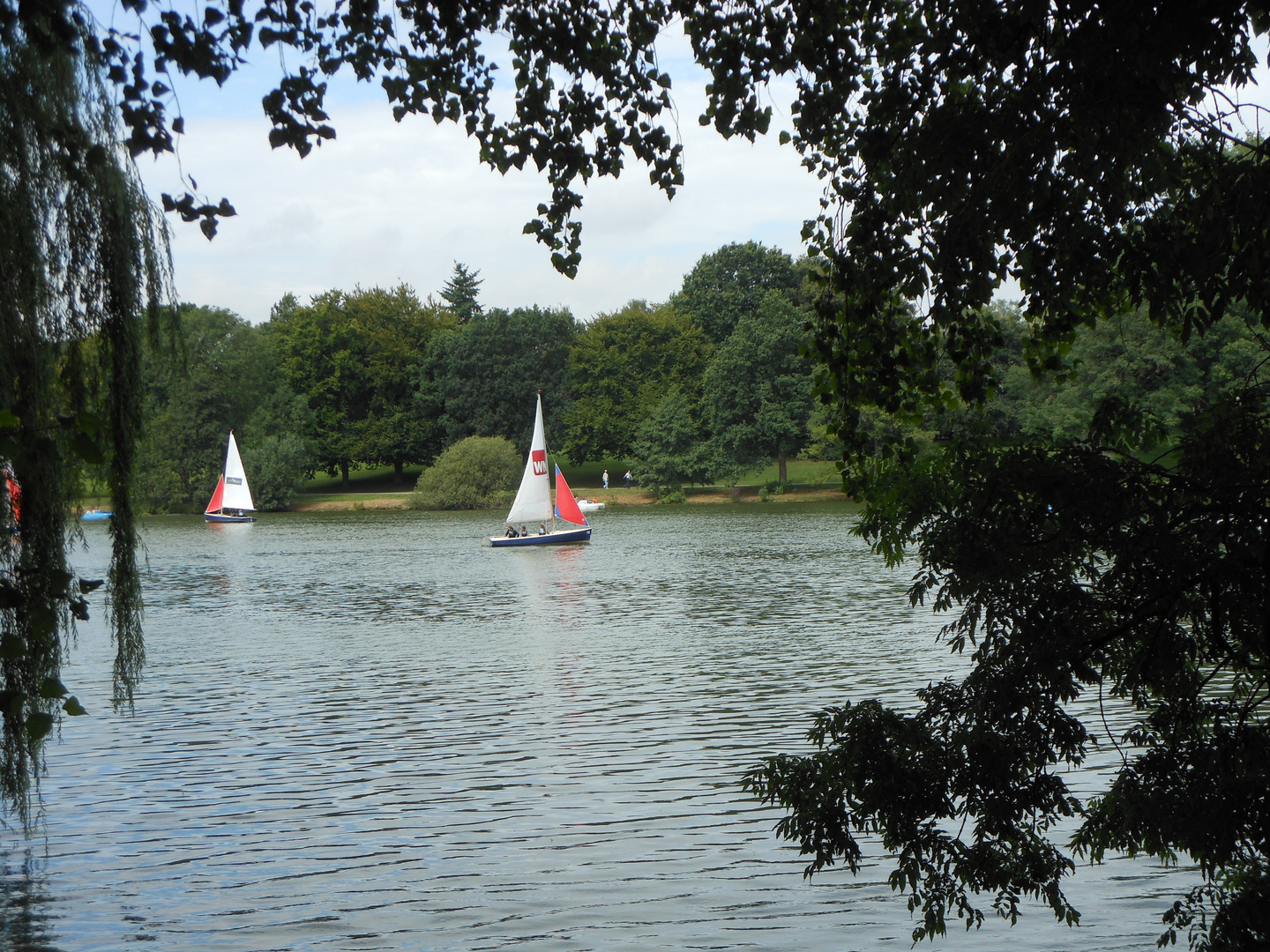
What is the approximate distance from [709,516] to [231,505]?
25.2 metres

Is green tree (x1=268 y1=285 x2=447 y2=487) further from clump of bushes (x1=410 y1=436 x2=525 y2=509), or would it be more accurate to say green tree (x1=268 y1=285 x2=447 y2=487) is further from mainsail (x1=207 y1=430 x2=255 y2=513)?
mainsail (x1=207 y1=430 x2=255 y2=513)

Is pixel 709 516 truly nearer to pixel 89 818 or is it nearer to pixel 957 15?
pixel 89 818

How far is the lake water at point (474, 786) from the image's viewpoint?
817cm

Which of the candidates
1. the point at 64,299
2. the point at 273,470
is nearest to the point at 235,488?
the point at 273,470

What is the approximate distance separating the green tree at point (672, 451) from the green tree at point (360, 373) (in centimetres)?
1874

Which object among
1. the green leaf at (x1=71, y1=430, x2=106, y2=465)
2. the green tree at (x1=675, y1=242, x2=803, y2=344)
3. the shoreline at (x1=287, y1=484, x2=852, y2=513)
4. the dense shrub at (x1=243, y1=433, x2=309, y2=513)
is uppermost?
the green tree at (x1=675, y1=242, x2=803, y2=344)

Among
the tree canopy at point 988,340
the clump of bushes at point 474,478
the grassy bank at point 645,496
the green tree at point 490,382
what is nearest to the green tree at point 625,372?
the green tree at point 490,382

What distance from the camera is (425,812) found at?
35.7ft

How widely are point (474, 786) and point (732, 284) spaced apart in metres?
79.3

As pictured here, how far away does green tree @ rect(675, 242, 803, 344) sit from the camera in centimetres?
8800

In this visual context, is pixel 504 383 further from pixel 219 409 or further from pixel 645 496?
pixel 219 409

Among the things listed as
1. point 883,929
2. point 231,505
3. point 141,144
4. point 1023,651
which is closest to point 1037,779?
point 1023,651

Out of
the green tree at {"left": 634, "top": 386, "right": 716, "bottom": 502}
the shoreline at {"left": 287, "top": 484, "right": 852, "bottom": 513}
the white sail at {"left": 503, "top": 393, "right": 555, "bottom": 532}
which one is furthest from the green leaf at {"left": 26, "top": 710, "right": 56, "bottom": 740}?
the green tree at {"left": 634, "top": 386, "right": 716, "bottom": 502}

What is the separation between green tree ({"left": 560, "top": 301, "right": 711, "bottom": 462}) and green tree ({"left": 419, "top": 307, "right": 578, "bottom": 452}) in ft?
7.52
